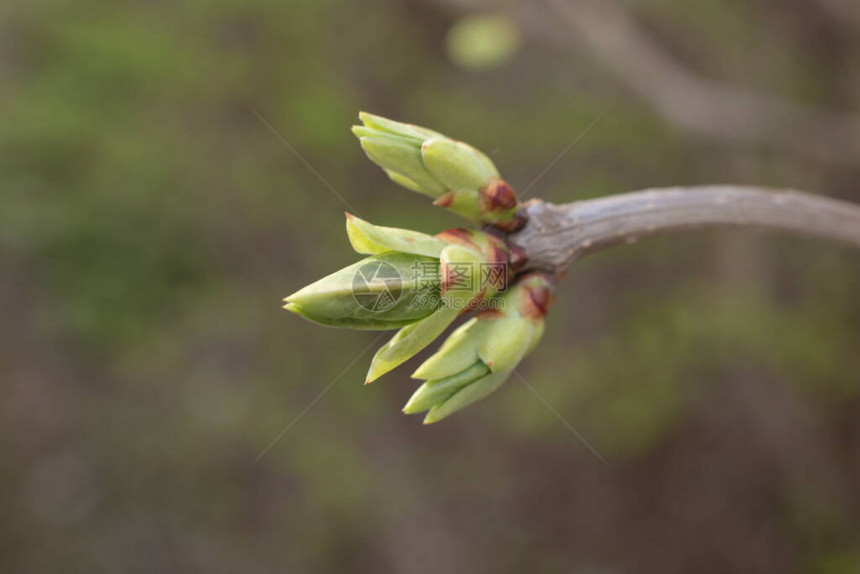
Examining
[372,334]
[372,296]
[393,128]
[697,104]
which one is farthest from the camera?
[372,334]

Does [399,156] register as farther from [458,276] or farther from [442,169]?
[458,276]

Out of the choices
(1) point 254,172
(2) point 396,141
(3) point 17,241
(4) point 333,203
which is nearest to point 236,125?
(1) point 254,172

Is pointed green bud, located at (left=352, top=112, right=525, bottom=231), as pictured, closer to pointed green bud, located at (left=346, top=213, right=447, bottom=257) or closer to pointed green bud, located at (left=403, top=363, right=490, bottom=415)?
pointed green bud, located at (left=346, top=213, right=447, bottom=257)

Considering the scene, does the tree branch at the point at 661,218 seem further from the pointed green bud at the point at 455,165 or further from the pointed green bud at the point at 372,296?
the pointed green bud at the point at 372,296

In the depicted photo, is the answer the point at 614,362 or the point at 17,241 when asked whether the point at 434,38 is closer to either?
the point at 614,362

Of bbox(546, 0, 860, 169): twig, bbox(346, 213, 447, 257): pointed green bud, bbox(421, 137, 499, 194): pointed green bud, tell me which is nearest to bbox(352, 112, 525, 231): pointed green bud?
bbox(421, 137, 499, 194): pointed green bud

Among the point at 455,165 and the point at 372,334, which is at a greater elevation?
the point at 455,165

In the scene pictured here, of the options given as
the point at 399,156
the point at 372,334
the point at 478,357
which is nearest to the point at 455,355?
the point at 478,357

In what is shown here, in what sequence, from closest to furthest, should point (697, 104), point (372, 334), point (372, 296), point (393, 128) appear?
point (372, 296), point (393, 128), point (697, 104), point (372, 334)
